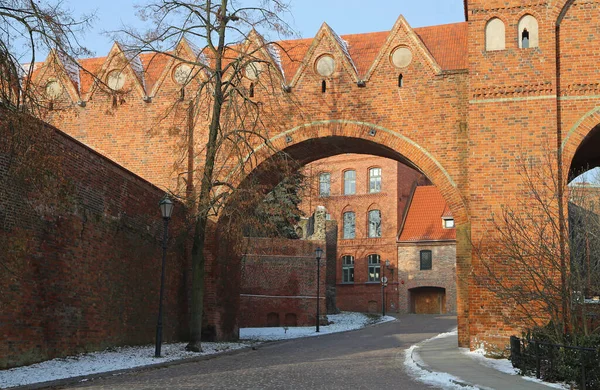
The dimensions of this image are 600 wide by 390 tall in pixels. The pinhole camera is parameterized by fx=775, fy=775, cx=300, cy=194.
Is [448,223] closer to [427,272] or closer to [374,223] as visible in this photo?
[427,272]

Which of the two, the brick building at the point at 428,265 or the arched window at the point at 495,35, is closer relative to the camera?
the arched window at the point at 495,35

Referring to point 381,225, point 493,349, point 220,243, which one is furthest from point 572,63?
point 381,225

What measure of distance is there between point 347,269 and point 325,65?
108ft

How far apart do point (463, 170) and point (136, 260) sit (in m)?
8.50

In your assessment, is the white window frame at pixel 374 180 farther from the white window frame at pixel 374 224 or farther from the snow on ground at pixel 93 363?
the snow on ground at pixel 93 363

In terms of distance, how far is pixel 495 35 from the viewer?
19422 mm

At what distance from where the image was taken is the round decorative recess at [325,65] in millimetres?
21672

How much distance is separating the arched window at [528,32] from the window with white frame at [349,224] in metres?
35.3

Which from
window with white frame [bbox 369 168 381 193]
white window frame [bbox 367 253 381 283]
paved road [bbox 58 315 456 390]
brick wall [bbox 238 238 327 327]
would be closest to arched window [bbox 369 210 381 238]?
white window frame [bbox 367 253 381 283]

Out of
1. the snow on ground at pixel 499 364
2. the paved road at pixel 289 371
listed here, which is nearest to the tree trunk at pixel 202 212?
the paved road at pixel 289 371

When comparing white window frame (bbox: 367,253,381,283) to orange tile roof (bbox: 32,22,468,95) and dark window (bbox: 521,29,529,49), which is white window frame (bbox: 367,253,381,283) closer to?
orange tile roof (bbox: 32,22,468,95)

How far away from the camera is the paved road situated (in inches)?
456

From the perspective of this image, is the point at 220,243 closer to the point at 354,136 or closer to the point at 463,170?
the point at 354,136

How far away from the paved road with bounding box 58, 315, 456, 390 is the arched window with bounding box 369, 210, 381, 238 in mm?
31589
